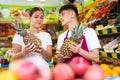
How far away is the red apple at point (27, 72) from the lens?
833 millimetres

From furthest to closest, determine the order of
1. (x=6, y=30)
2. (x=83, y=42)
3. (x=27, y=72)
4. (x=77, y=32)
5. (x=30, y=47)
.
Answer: (x=6, y=30), (x=83, y=42), (x=30, y=47), (x=77, y=32), (x=27, y=72)

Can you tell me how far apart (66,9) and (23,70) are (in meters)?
1.71

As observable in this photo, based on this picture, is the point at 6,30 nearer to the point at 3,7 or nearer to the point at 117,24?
the point at 3,7

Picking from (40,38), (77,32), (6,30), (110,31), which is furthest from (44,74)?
(6,30)

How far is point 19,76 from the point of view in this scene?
84 centimetres

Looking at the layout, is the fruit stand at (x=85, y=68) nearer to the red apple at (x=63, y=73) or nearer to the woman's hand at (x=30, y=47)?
the red apple at (x=63, y=73)

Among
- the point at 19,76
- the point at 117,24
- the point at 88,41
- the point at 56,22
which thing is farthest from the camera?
the point at 56,22

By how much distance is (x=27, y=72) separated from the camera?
0.83 m

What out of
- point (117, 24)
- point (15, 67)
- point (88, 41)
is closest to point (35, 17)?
point (88, 41)

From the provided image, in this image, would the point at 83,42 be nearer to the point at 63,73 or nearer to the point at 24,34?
the point at 24,34

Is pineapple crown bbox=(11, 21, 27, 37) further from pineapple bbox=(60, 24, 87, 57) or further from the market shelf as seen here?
the market shelf

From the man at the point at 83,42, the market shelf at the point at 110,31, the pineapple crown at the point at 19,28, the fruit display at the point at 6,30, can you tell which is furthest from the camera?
the fruit display at the point at 6,30

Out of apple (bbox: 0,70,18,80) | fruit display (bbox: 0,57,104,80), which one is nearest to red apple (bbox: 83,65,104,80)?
fruit display (bbox: 0,57,104,80)

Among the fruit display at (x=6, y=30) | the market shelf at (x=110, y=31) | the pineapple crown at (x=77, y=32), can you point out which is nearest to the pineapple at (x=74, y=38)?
the pineapple crown at (x=77, y=32)
